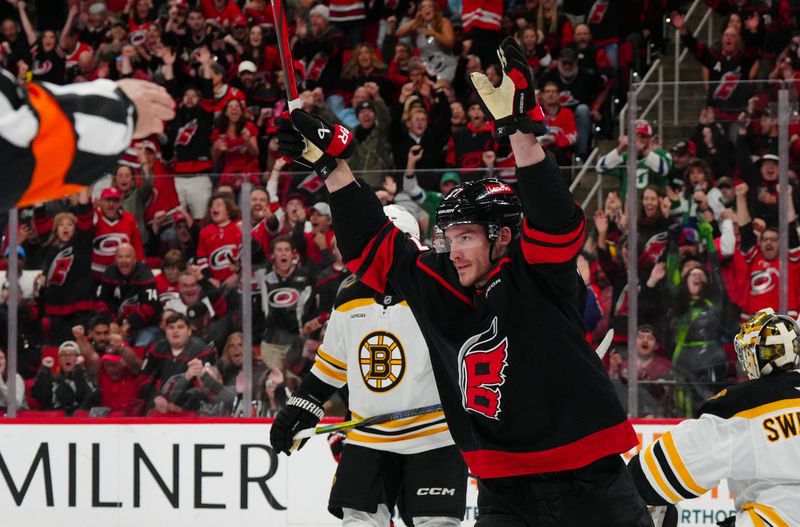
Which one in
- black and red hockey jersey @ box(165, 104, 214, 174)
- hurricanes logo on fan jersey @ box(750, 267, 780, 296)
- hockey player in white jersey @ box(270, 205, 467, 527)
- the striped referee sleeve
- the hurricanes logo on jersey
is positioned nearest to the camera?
the striped referee sleeve

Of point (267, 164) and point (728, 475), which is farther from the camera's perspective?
point (267, 164)

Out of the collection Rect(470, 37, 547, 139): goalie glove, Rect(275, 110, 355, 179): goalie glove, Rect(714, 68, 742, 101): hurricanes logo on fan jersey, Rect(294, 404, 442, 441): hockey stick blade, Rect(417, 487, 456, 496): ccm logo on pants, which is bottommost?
Rect(417, 487, 456, 496): ccm logo on pants

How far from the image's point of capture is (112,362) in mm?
6957

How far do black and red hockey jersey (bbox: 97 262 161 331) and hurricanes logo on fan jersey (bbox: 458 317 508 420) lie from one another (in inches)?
157

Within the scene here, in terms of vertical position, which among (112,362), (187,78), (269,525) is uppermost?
(187,78)

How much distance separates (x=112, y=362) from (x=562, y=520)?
14.2 ft

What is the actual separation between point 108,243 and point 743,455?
4.44 metres

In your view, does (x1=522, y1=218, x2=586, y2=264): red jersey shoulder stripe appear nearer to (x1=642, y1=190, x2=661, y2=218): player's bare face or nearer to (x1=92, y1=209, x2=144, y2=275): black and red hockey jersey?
(x1=642, y1=190, x2=661, y2=218): player's bare face

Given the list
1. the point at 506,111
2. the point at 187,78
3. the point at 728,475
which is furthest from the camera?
the point at 187,78

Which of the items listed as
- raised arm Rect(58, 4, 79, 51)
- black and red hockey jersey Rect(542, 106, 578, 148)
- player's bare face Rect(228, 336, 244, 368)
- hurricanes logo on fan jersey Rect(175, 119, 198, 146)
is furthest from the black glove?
raised arm Rect(58, 4, 79, 51)

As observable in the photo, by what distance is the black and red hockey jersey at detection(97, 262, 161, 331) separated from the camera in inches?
272

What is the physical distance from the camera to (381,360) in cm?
463

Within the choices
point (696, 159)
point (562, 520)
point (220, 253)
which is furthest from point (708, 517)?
point (562, 520)

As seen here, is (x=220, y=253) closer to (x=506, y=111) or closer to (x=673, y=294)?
(x=673, y=294)
